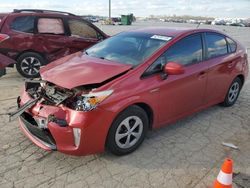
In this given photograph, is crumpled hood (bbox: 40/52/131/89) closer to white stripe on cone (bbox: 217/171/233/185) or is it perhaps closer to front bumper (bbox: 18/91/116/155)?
front bumper (bbox: 18/91/116/155)

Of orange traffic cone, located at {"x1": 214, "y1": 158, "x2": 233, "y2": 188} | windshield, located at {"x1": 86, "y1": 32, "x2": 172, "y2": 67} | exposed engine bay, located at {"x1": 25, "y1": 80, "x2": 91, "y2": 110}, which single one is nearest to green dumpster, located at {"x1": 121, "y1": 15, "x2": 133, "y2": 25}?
windshield, located at {"x1": 86, "y1": 32, "x2": 172, "y2": 67}

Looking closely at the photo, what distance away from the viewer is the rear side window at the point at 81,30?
829 cm

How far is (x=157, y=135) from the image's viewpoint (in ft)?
14.9

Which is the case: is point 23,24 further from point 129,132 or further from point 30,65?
point 129,132

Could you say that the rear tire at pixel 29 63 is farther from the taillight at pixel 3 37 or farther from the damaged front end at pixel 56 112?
the damaged front end at pixel 56 112

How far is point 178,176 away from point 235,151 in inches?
45.1

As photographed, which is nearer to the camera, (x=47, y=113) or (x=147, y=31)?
(x=47, y=113)

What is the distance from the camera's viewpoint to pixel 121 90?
360 centimetres

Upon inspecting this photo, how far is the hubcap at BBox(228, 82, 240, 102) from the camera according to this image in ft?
19.0

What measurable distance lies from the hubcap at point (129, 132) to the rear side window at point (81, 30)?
5047 millimetres

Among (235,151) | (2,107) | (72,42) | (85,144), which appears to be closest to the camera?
(85,144)

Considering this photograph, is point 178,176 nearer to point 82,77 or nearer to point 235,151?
point 235,151

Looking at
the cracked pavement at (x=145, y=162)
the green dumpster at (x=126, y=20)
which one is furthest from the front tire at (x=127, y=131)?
the green dumpster at (x=126, y=20)

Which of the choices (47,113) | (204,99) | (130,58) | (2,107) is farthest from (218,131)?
(2,107)
